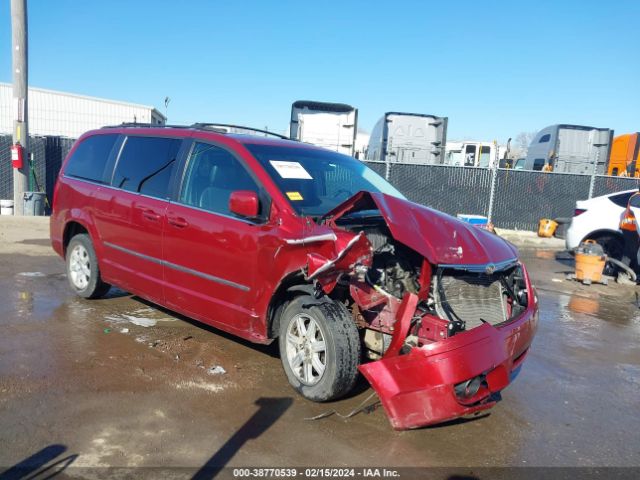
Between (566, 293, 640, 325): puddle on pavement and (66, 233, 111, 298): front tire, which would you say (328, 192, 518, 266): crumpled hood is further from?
(566, 293, 640, 325): puddle on pavement

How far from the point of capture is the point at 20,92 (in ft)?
42.4

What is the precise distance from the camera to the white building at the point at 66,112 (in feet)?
86.1

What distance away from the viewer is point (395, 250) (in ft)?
12.6

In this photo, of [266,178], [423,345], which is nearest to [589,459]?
[423,345]

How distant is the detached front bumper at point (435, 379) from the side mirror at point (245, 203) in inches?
56.4

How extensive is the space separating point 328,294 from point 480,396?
1175 mm

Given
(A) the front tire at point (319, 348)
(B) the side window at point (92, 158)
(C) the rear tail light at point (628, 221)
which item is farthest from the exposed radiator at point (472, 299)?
(C) the rear tail light at point (628, 221)

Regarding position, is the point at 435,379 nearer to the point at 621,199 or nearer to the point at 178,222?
the point at 178,222

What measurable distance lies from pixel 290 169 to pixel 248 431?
2.08 metres

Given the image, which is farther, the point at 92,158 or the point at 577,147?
the point at 577,147

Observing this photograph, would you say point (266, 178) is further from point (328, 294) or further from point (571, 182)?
point (571, 182)

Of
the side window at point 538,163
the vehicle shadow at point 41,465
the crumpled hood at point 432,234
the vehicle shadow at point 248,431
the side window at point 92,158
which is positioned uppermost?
the side window at point 538,163

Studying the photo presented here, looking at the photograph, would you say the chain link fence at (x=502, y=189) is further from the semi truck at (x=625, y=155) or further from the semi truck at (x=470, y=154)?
the semi truck at (x=470, y=154)

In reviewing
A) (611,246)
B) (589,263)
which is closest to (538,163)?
(611,246)
